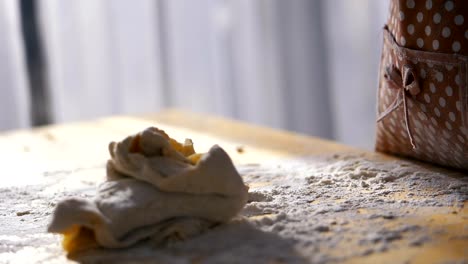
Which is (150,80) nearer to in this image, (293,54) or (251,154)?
(293,54)

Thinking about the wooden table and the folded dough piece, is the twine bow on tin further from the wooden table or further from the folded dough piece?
the folded dough piece

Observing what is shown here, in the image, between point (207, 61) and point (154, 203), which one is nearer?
point (154, 203)

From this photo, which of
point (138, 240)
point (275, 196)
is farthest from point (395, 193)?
point (138, 240)

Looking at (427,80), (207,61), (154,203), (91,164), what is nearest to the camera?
(154,203)

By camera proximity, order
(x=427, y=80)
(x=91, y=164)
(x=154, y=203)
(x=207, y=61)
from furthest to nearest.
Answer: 1. (x=207, y=61)
2. (x=91, y=164)
3. (x=427, y=80)
4. (x=154, y=203)

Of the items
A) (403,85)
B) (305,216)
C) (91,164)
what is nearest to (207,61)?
(91,164)

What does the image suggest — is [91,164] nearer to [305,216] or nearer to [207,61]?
[305,216]
